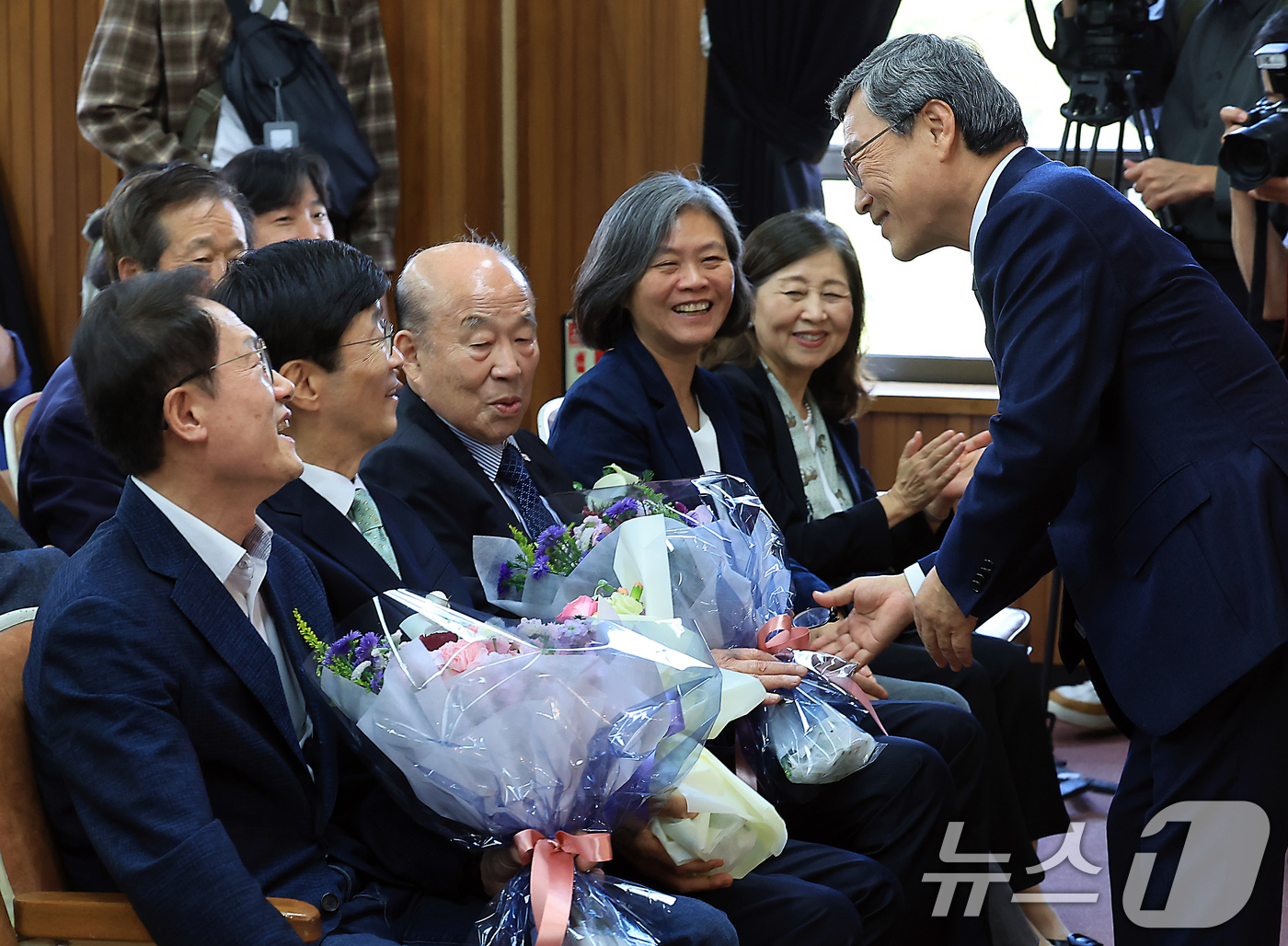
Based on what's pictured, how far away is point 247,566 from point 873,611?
105cm

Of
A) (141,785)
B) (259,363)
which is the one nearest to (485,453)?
(259,363)

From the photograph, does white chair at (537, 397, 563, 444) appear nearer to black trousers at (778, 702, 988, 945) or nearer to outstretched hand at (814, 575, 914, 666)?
outstretched hand at (814, 575, 914, 666)

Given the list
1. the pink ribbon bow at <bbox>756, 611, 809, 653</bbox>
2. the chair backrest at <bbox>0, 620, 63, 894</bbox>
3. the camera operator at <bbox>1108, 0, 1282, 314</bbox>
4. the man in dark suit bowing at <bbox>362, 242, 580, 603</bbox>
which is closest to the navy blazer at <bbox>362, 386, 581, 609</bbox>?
the man in dark suit bowing at <bbox>362, 242, 580, 603</bbox>

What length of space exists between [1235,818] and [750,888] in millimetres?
651

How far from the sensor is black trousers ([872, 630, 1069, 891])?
2.50 meters

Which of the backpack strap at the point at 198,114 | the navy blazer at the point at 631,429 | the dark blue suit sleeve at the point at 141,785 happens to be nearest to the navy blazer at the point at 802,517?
the navy blazer at the point at 631,429

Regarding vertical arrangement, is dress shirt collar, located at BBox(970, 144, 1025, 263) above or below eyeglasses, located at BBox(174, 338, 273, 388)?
above

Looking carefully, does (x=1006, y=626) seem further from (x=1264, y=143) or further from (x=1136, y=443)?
(x=1136, y=443)

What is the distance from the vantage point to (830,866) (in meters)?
1.87

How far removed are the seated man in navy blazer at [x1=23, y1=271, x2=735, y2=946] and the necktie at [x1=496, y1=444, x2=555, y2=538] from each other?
Answer: 0.67 meters

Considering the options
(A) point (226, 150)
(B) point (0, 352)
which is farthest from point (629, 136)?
(B) point (0, 352)

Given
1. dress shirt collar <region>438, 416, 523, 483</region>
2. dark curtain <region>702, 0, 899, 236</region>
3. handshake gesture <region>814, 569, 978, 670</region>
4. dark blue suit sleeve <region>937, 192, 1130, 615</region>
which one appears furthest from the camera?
dark curtain <region>702, 0, 899, 236</region>

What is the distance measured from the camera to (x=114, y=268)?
263cm

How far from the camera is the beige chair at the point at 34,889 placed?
1.36 meters
